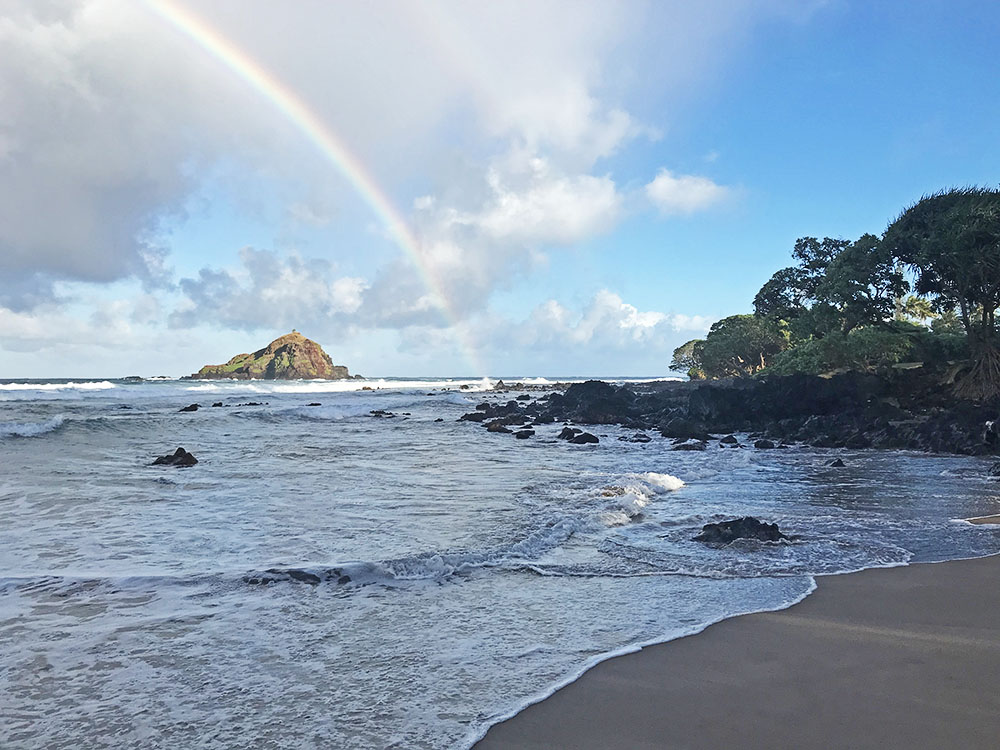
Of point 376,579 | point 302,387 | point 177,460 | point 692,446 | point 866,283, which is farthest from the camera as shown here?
point 302,387

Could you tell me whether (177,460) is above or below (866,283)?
below

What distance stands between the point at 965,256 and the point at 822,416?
27.0ft

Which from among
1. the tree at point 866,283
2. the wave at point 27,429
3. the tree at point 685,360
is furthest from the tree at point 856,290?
the tree at point 685,360

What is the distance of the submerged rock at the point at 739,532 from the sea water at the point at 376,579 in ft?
0.71

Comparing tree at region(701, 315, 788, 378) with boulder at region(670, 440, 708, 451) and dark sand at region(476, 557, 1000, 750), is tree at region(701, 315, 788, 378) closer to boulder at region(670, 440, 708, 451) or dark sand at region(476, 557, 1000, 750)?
boulder at region(670, 440, 708, 451)

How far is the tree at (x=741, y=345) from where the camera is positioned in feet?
178

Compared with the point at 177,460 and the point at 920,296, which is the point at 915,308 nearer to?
the point at 920,296

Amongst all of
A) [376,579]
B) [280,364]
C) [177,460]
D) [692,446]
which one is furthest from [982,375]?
[280,364]

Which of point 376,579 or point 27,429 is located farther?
point 27,429

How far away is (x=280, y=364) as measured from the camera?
137m

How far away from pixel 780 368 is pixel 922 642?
1267 inches

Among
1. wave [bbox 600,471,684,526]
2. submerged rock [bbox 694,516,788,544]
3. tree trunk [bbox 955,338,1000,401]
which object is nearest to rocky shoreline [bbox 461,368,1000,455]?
tree trunk [bbox 955,338,1000,401]

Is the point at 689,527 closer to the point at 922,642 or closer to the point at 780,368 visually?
the point at 922,642

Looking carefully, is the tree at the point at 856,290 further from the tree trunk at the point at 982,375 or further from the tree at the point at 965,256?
the tree trunk at the point at 982,375
